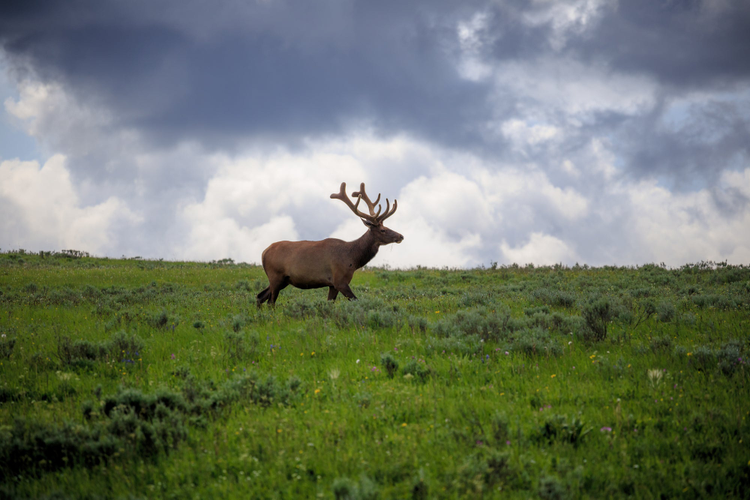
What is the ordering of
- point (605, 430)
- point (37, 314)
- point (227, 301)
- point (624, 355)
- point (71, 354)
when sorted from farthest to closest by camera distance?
point (227, 301), point (37, 314), point (71, 354), point (624, 355), point (605, 430)

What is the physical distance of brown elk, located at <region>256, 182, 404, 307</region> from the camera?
11695 mm

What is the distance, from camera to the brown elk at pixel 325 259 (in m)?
11.7

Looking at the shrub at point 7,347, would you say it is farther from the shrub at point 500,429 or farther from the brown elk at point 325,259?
the shrub at point 500,429

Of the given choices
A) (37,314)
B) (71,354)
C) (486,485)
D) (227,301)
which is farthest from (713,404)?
(37,314)

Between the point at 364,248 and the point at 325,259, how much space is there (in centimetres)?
108

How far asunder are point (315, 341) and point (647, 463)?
194 inches

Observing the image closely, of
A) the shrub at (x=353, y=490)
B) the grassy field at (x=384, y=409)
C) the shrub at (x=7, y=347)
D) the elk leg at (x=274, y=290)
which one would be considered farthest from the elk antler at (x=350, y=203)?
the shrub at (x=353, y=490)

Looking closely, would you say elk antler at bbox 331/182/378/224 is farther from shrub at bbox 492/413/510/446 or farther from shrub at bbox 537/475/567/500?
shrub at bbox 537/475/567/500

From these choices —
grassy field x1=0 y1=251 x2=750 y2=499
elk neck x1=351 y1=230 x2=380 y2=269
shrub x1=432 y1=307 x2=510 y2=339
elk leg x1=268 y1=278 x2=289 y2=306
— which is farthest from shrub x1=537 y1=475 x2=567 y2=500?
elk leg x1=268 y1=278 x2=289 y2=306

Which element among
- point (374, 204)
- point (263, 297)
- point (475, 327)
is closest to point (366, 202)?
point (374, 204)

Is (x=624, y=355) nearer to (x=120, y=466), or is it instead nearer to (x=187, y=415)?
(x=187, y=415)

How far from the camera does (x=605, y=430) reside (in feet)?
14.1

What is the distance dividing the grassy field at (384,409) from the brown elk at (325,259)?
2486 mm

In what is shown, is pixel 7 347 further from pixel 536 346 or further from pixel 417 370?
pixel 536 346
